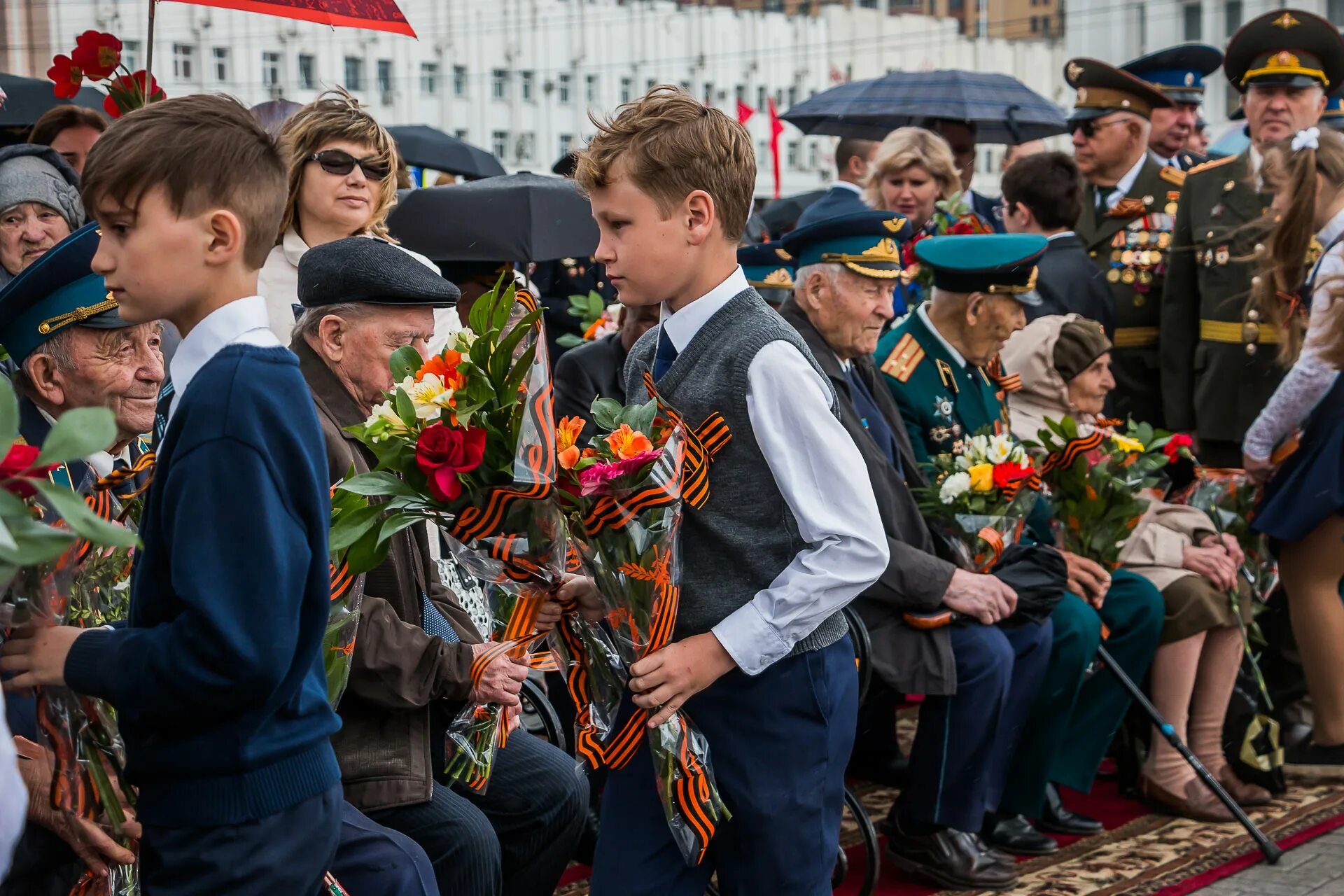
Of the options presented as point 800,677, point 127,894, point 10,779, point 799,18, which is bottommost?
point 127,894

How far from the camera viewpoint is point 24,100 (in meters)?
7.40

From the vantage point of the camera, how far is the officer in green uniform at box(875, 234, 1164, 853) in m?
5.23

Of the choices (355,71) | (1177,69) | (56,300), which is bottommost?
(56,300)

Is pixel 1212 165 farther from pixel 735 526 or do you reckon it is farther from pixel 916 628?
pixel 735 526

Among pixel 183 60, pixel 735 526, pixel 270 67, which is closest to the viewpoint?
pixel 735 526

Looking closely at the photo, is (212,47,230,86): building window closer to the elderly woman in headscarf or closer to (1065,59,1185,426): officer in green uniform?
(1065,59,1185,426): officer in green uniform

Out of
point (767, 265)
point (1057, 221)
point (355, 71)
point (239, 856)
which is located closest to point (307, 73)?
point (355, 71)

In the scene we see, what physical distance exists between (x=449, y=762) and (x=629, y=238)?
114cm

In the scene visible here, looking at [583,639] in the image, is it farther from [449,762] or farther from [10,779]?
[10,779]

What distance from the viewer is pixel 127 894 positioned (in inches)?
104

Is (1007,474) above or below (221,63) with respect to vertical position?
below

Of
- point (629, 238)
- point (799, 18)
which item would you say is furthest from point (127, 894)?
point (799, 18)

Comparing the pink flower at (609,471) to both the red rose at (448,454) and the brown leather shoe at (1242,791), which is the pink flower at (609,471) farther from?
the brown leather shoe at (1242,791)

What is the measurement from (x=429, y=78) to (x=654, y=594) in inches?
2037
